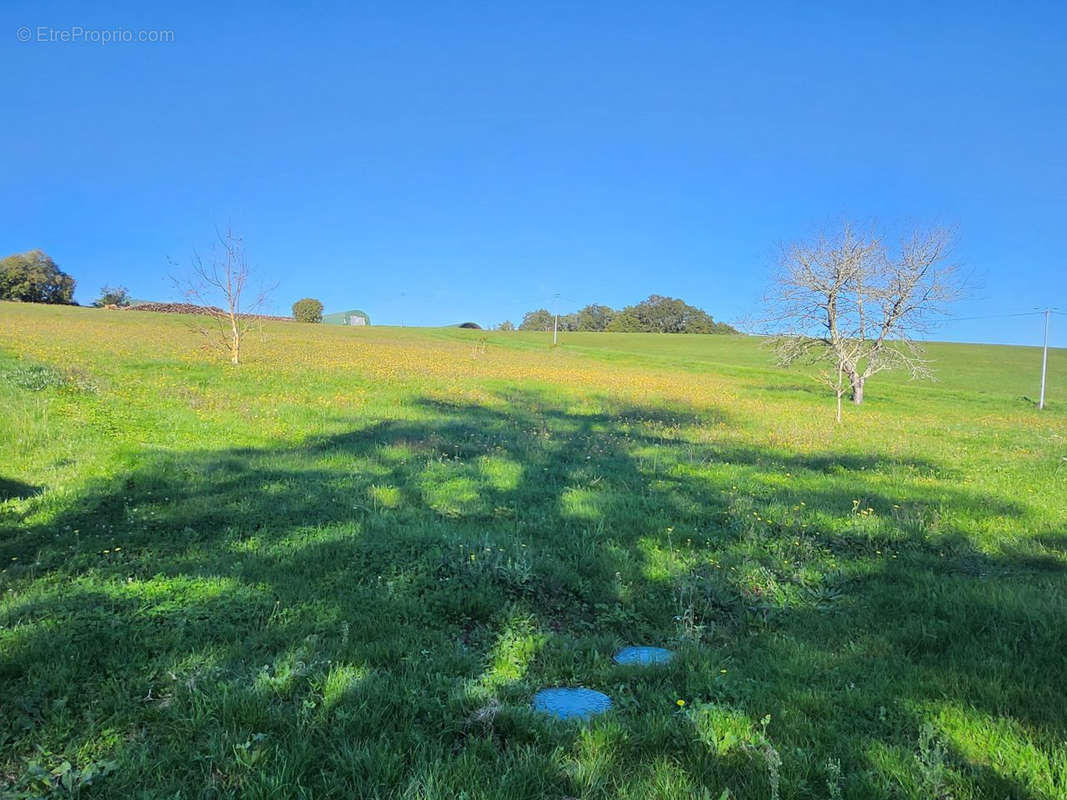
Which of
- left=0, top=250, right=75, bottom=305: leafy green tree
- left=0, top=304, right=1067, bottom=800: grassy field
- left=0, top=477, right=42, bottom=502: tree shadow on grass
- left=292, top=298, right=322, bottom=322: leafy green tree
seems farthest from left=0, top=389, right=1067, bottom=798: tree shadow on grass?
left=292, top=298, right=322, bottom=322: leafy green tree

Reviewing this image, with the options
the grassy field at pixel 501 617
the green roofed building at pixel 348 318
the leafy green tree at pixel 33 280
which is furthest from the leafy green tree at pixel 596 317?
the grassy field at pixel 501 617

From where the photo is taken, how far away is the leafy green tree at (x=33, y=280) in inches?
3300

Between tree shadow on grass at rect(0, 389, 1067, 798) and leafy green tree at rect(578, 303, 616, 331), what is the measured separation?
149 meters

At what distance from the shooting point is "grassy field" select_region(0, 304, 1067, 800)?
279cm

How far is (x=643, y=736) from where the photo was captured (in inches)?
119

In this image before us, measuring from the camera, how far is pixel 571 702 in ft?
11.5

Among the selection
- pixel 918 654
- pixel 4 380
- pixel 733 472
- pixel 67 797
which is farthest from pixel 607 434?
pixel 4 380

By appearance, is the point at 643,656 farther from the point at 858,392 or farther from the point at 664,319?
the point at 664,319

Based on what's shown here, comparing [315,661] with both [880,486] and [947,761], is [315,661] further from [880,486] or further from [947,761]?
[880,486]

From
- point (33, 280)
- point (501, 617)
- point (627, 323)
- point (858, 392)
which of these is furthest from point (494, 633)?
point (627, 323)

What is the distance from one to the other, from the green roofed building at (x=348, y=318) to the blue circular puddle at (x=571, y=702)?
114 m

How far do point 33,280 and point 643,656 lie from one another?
113 meters

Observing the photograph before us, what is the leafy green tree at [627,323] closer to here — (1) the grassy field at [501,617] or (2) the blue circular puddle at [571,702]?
(1) the grassy field at [501,617]

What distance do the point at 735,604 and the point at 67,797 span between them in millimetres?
4584
